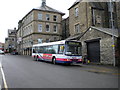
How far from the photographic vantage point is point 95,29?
1923 cm

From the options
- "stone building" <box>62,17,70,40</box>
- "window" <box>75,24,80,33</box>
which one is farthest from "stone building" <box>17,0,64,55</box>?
"window" <box>75,24,80,33</box>

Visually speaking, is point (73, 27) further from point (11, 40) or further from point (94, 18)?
point (11, 40)

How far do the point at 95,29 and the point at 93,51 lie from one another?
10.5ft

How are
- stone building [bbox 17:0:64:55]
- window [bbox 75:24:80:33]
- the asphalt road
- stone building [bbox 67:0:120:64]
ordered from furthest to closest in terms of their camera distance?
stone building [bbox 17:0:64:55] < window [bbox 75:24:80:33] < stone building [bbox 67:0:120:64] < the asphalt road

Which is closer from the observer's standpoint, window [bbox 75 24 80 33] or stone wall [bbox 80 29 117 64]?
stone wall [bbox 80 29 117 64]

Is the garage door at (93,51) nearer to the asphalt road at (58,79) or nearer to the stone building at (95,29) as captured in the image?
the stone building at (95,29)

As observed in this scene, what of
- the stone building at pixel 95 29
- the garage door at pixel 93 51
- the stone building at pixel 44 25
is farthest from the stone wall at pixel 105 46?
the stone building at pixel 44 25

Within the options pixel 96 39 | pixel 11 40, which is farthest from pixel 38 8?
pixel 11 40

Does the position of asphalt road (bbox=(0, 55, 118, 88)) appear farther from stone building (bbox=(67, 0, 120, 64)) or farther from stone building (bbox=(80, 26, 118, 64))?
stone building (bbox=(67, 0, 120, 64))

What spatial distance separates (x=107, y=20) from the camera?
27109mm

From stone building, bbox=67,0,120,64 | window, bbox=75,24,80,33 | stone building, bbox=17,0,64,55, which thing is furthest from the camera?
stone building, bbox=17,0,64,55

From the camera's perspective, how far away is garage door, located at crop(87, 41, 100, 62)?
63.0ft

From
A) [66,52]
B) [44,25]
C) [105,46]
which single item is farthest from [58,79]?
[44,25]

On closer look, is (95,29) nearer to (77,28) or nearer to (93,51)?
(93,51)
